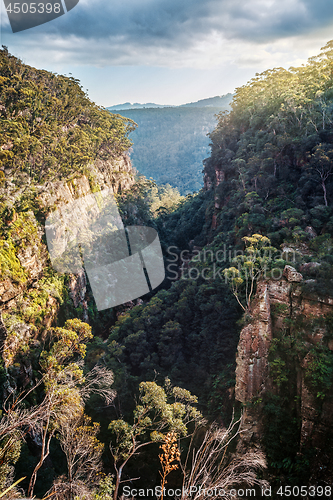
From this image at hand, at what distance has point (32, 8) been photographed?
36.4 feet

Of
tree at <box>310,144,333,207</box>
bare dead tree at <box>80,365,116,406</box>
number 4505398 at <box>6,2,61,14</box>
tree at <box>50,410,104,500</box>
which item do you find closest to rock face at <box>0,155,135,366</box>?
bare dead tree at <box>80,365,116,406</box>

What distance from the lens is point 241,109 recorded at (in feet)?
102

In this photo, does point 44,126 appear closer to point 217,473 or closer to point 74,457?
point 74,457

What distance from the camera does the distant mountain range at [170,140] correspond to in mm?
119125

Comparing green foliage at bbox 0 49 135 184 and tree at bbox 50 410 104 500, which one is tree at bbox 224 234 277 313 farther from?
green foliage at bbox 0 49 135 184

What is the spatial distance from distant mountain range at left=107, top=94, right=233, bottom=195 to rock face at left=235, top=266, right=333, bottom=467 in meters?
105

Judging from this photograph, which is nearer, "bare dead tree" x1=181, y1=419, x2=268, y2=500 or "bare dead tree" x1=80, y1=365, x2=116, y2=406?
"bare dead tree" x1=181, y1=419, x2=268, y2=500

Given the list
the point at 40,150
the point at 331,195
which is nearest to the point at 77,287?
the point at 40,150

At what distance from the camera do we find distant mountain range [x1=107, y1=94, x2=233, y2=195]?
119125 millimetres

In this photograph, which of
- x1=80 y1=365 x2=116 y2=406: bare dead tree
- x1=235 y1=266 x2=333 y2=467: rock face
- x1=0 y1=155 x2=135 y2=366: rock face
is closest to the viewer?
x1=80 y1=365 x2=116 y2=406: bare dead tree

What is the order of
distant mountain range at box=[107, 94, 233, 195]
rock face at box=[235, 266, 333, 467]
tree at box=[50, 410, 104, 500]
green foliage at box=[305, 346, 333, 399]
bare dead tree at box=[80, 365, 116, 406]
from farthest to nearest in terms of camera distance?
distant mountain range at box=[107, 94, 233, 195] → rock face at box=[235, 266, 333, 467] → green foliage at box=[305, 346, 333, 399] → bare dead tree at box=[80, 365, 116, 406] → tree at box=[50, 410, 104, 500]

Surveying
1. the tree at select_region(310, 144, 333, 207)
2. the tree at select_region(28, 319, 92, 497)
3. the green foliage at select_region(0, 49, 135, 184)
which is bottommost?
the tree at select_region(28, 319, 92, 497)

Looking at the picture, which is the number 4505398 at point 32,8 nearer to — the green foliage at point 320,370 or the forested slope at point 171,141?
the green foliage at point 320,370

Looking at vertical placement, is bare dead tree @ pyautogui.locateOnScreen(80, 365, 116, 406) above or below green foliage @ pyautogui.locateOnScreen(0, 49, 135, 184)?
below
